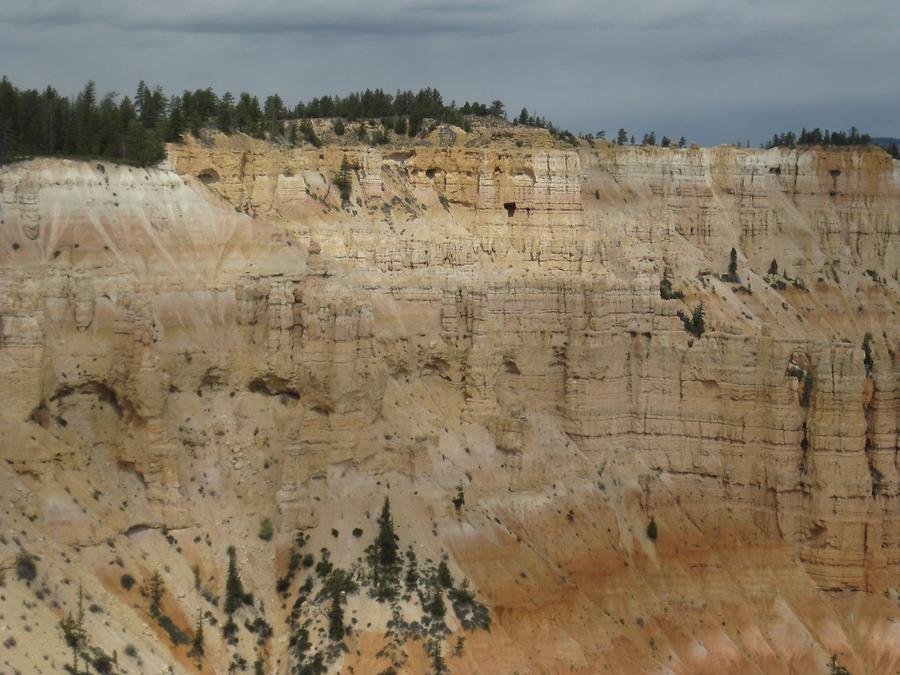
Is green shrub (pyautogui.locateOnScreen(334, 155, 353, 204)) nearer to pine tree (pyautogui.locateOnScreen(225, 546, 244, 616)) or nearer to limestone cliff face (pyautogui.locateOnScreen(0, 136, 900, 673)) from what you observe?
limestone cliff face (pyautogui.locateOnScreen(0, 136, 900, 673))

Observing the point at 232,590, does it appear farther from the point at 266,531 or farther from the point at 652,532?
the point at 652,532

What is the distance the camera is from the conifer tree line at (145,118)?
6975cm

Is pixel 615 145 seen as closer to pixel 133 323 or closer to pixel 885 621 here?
pixel 885 621

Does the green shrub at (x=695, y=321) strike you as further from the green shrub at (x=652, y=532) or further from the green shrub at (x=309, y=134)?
the green shrub at (x=309, y=134)

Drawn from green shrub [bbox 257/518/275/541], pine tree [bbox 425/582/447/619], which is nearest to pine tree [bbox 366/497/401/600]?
pine tree [bbox 425/582/447/619]

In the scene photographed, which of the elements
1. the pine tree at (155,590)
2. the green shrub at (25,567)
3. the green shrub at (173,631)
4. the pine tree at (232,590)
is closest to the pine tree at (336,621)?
the pine tree at (232,590)

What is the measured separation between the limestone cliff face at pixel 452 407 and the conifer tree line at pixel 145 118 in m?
1.96

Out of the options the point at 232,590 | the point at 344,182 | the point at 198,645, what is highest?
the point at 344,182

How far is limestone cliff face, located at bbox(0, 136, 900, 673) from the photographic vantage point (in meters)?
64.8

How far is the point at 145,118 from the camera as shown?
78750mm

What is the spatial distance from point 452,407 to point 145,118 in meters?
20.8

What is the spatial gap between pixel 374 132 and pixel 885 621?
114 ft

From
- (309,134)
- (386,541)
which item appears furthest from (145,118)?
(386,541)

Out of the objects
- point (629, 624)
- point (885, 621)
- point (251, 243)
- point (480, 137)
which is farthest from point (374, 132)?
point (885, 621)
